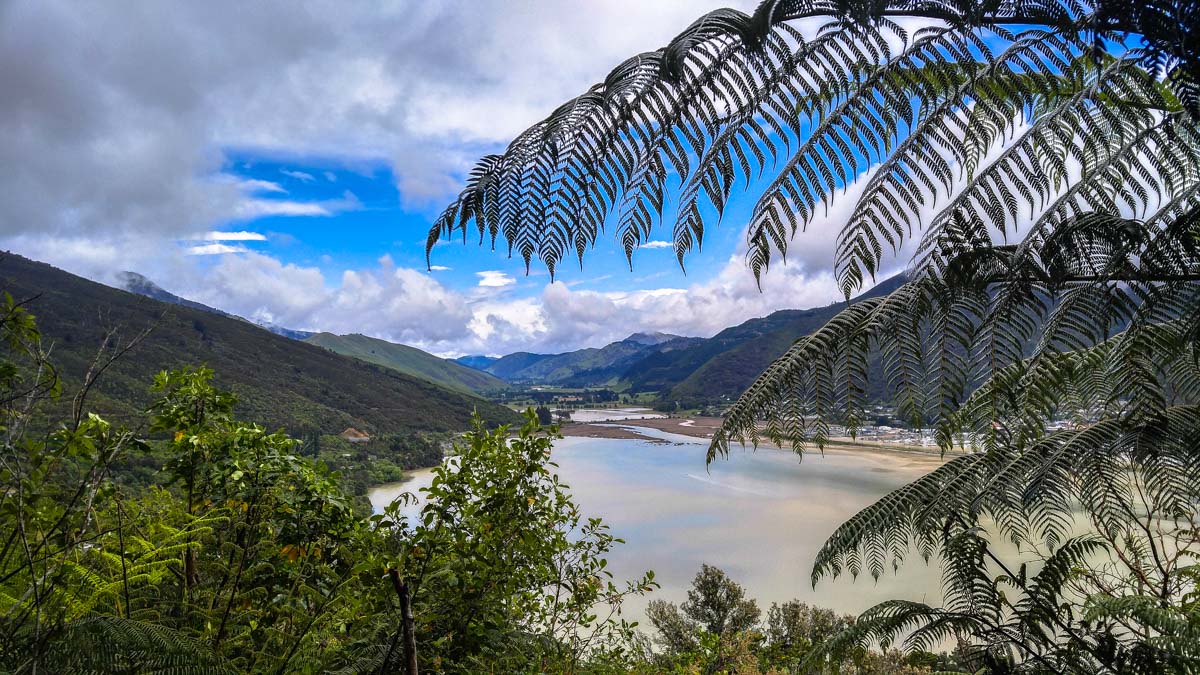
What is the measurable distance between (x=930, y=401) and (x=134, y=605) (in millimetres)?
1933

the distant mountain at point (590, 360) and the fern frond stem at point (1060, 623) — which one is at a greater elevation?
the distant mountain at point (590, 360)

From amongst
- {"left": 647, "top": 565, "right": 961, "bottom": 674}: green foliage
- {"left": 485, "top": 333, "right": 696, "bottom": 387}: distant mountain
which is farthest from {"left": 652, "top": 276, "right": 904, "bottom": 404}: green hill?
{"left": 485, "top": 333, "right": 696, "bottom": 387}: distant mountain

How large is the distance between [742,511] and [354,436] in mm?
20830

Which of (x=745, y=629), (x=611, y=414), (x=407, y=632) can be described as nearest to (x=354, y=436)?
(x=745, y=629)

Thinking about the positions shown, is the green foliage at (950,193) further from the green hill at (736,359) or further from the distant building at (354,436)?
the distant building at (354,436)

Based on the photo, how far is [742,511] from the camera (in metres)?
19.7

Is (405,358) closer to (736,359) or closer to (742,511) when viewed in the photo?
(736,359)

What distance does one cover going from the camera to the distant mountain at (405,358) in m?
124

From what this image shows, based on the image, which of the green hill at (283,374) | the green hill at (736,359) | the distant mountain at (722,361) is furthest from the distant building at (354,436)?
the distant mountain at (722,361)

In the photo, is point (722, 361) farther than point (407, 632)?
Yes

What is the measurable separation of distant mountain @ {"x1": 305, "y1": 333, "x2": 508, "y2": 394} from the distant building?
88713 millimetres

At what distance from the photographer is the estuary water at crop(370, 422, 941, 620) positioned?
13.5 metres

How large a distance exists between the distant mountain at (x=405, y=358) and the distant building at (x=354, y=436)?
88713 millimetres

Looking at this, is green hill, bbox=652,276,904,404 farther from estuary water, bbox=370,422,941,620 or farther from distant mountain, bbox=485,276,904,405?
estuary water, bbox=370,422,941,620
